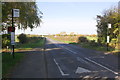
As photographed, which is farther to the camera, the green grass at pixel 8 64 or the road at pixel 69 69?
the green grass at pixel 8 64

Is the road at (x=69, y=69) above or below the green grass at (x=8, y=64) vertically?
below

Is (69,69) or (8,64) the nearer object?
(69,69)

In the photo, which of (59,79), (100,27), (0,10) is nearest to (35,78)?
(59,79)

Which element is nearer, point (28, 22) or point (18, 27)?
point (28, 22)

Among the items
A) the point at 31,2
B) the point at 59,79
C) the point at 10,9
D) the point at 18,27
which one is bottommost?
the point at 59,79

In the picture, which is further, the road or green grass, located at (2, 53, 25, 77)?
green grass, located at (2, 53, 25, 77)

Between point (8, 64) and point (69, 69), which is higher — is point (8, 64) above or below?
above

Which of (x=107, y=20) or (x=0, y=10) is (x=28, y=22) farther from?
(x=107, y=20)

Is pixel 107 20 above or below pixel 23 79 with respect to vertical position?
above

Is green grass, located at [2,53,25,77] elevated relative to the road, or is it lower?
elevated

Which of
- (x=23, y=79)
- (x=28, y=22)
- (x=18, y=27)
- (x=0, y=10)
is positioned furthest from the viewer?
(x=18, y=27)

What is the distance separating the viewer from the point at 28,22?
14.0m

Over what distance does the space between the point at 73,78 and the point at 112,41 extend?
63.4 feet

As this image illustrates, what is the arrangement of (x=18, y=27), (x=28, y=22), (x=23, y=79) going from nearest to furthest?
1. (x=23, y=79)
2. (x=28, y=22)
3. (x=18, y=27)
